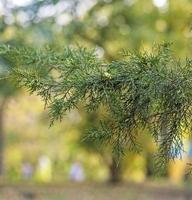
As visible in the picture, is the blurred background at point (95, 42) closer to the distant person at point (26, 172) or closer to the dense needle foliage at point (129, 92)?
the distant person at point (26, 172)

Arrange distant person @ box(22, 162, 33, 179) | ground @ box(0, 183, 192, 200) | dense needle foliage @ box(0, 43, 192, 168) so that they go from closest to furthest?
dense needle foliage @ box(0, 43, 192, 168)
ground @ box(0, 183, 192, 200)
distant person @ box(22, 162, 33, 179)

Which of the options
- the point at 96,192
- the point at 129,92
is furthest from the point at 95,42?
the point at 129,92

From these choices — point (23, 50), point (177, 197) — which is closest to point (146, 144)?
point (177, 197)

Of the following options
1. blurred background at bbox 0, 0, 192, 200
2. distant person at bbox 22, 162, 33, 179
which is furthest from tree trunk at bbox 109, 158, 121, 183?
distant person at bbox 22, 162, 33, 179

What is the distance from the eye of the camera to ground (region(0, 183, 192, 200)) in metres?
11.6

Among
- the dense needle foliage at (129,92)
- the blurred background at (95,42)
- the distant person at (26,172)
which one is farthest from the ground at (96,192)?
the dense needle foliage at (129,92)

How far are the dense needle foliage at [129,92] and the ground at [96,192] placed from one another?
25.0ft

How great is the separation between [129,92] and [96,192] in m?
9.51

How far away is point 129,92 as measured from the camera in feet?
11.1

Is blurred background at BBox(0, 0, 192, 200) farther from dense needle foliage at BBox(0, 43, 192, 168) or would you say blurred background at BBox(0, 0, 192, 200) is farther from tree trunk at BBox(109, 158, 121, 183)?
dense needle foliage at BBox(0, 43, 192, 168)

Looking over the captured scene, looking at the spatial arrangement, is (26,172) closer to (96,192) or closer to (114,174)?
(114,174)

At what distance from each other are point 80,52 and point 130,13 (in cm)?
956

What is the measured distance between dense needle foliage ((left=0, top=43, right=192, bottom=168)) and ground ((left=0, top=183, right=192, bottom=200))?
7606 millimetres

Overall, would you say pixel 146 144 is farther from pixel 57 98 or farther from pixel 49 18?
pixel 57 98
